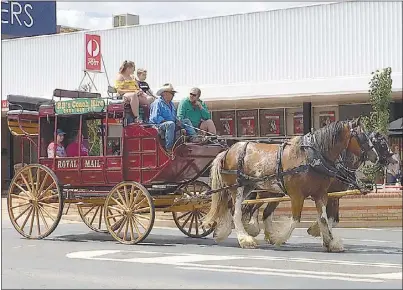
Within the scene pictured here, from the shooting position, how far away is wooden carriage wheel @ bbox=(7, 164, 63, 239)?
45.7 feet

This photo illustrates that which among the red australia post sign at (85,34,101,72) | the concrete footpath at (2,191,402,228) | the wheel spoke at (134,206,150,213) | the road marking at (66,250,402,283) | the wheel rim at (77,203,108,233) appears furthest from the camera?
the red australia post sign at (85,34,101,72)

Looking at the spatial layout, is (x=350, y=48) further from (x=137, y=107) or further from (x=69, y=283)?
(x=69, y=283)

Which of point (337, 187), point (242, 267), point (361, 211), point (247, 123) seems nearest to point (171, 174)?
point (337, 187)

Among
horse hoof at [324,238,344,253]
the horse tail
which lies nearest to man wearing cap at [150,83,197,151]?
the horse tail

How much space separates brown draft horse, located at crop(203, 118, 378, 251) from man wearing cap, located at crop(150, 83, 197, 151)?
2.49 feet

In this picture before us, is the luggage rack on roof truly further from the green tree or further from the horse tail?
the green tree

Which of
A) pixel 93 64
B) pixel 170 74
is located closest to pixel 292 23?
pixel 170 74

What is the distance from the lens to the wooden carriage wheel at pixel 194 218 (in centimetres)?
1356

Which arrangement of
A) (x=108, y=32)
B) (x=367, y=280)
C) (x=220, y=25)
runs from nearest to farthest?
(x=367, y=280), (x=220, y=25), (x=108, y=32)

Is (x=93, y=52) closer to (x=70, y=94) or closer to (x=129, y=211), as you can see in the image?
(x=70, y=94)

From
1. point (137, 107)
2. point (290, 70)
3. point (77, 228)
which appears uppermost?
point (290, 70)

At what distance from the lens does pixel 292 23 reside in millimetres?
21906

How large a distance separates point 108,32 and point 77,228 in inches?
411

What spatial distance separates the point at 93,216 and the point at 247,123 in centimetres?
1024
